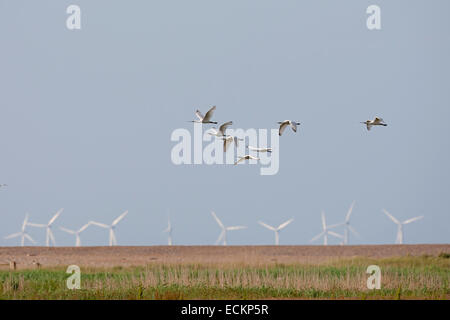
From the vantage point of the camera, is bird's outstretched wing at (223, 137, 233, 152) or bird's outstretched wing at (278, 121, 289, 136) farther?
bird's outstretched wing at (223, 137, 233, 152)

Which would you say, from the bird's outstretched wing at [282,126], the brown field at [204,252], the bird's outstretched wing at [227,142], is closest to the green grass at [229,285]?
the bird's outstretched wing at [227,142]

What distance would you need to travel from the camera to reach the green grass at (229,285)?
114 ft

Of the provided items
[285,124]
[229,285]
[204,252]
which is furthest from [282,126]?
[204,252]

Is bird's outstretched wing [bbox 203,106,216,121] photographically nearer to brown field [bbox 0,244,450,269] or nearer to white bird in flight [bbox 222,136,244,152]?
white bird in flight [bbox 222,136,244,152]

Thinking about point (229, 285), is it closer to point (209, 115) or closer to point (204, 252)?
point (209, 115)

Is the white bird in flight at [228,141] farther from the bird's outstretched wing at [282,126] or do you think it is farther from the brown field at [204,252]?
the brown field at [204,252]

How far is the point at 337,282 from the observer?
3831 centimetres

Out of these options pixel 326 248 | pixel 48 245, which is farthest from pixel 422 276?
pixel 48 245

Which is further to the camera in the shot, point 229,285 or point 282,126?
point 229,285

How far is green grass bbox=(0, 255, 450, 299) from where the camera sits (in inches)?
1372

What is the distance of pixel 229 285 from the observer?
3712cm

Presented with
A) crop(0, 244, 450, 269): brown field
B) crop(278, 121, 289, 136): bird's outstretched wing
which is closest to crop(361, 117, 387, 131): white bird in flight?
crop(278, 121, 289, 136): bird's outstretched wing
